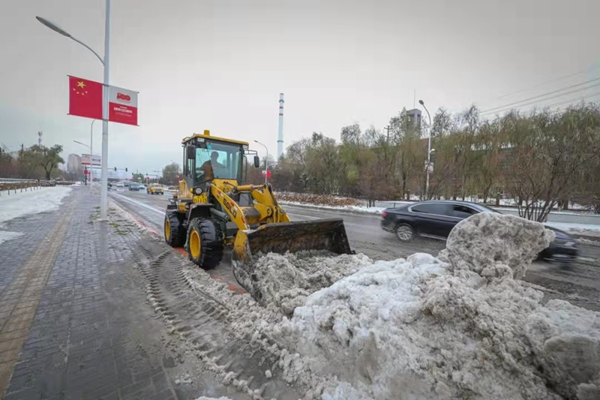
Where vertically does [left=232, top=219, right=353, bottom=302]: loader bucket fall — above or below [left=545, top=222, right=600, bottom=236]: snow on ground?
above

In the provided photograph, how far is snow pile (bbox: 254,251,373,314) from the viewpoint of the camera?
3.44 metres

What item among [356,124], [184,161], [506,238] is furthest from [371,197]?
[506,238]

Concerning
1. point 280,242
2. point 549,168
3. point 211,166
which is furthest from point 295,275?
point 549,168

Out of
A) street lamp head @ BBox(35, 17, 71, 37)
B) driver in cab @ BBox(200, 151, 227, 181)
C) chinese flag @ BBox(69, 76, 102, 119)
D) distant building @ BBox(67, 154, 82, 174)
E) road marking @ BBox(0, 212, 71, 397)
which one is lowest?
road marking @ BBox(0, 212, 71, 397)

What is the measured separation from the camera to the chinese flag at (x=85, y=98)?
394 inches

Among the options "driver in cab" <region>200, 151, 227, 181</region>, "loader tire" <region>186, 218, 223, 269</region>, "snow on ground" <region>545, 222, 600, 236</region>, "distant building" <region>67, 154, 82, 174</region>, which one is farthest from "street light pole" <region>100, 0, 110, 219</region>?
"distant building" <region>67, 154, 82, 174</region>

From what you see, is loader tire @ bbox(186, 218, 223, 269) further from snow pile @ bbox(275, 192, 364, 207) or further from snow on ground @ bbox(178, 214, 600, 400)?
snow pile @ bbox(275, 192, 364, 207)

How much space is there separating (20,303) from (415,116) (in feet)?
109

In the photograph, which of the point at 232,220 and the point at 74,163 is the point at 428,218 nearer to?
the point at 232,220

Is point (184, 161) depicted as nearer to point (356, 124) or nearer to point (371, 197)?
point (371, 197)

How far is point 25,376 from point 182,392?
58.3 inches

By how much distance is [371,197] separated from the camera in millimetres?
23969

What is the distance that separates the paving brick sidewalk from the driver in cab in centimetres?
265

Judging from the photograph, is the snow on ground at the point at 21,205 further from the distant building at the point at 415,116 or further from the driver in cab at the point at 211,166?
the distant building at the point at 415,116
